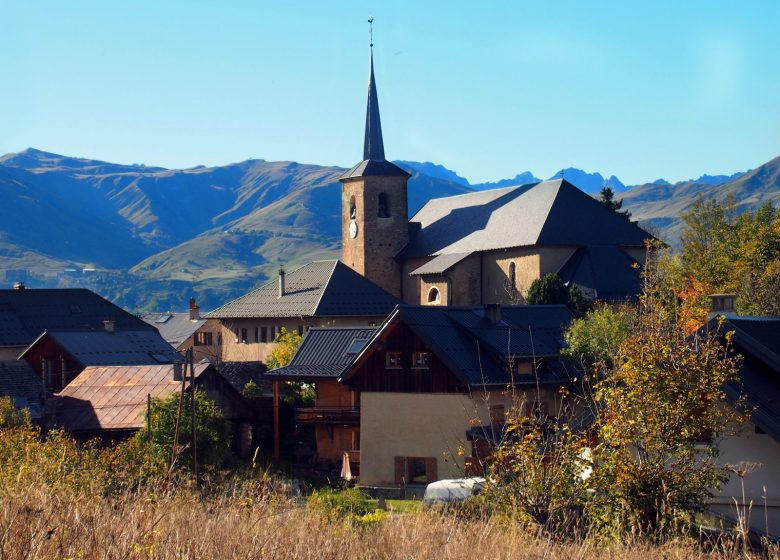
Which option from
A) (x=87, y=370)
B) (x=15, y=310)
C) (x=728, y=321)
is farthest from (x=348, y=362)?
(x=15, y=310)

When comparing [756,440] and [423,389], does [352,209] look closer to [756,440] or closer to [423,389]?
[423,389]

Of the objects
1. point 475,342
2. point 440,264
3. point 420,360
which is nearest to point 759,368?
point 420,360

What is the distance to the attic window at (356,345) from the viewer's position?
130 feet

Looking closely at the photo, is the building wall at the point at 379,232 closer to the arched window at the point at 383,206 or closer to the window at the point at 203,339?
the arched window at the point at 383,206

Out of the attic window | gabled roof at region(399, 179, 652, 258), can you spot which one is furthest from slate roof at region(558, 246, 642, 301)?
the attic window

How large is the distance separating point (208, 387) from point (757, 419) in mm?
21590

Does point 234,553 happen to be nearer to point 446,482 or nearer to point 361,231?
point 446,482

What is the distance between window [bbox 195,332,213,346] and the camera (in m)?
83.8

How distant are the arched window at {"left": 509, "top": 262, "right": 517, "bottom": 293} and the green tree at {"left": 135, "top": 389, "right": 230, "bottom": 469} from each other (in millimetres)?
32907

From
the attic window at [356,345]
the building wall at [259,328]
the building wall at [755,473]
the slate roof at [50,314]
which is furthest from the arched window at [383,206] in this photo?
the building wall at [755,473]

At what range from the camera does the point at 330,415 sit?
125ft

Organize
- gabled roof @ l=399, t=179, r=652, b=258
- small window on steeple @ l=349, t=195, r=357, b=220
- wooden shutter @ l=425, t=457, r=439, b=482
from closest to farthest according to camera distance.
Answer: wooden shutter @ l=425, t=457, r=439, b=482 < gabled roof @ l=399, t=179, r=652, b=258 < small window on steeple @ l=349, t=195, r=357, b=220

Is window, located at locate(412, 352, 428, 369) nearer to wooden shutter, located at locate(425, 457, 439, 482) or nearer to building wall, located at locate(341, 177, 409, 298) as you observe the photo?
wooden shutter, located at locate(425, 457, 439, 482)

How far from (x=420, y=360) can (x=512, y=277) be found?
30665 millimetres
